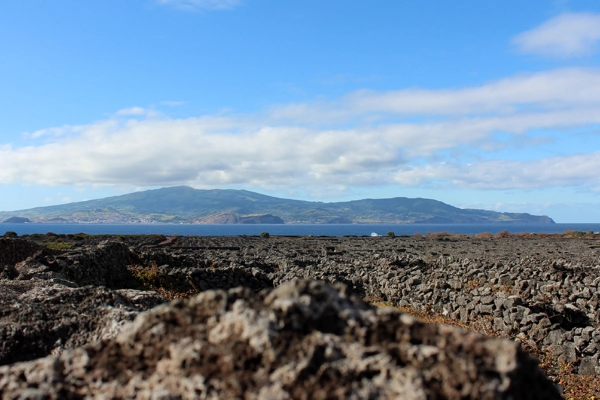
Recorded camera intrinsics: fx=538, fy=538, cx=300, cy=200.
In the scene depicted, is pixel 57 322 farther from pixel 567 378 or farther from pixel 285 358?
pixel 567 378

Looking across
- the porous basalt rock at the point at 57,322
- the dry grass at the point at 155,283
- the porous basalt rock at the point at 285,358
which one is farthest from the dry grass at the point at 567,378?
the dry grass at the point at 155,283

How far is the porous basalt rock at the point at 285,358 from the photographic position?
3.08m

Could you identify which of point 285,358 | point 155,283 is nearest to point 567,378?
point 285,358

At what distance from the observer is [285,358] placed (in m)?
3.25

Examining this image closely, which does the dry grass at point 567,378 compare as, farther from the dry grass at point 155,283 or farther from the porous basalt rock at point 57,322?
the dry grass at point 155,283

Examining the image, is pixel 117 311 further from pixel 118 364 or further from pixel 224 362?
pixel 224 362

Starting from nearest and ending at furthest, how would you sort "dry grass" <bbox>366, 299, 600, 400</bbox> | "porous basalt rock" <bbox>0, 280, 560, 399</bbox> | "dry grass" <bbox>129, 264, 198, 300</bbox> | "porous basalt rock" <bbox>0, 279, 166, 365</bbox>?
"porous basalt rock" <bbox>0, 280, 560, 399</bbox>
"porous basalt rock" <bbox>0, 279, 166, 365</bbox>
"dry grass" <bbox>366, 299, 600, 400</bbox>
"dry grass" <bbox>129, 264, 198, 300</bbox>

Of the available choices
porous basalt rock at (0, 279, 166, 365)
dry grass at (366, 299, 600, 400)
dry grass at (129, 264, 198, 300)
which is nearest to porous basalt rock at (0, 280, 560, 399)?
porous basalt rock at (0, 279, 166, 365)

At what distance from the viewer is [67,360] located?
3596mm

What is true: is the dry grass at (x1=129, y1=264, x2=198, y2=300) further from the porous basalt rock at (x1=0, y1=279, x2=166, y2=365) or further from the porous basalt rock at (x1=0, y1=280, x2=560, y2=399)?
the porous basalt rock at (x1=0, y1=280, x2=560, y2=399)

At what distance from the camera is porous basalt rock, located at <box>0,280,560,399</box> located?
3076mm

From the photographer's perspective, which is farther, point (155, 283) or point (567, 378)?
point (155, 283)

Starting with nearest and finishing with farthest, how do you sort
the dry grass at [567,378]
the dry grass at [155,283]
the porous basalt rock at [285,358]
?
1. the porous basalt rock at [285,358]
2. the dry grass at [567,378]
3. the dry grass at [155,283]

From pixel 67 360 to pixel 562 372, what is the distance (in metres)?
11.1
